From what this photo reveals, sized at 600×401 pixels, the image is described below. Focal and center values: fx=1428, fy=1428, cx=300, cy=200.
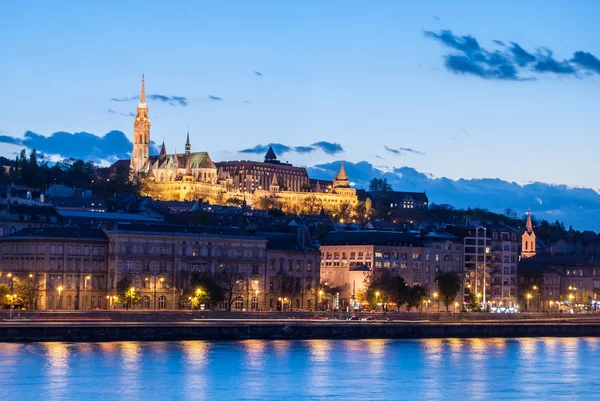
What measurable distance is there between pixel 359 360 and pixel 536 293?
223 feet

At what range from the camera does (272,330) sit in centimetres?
8594

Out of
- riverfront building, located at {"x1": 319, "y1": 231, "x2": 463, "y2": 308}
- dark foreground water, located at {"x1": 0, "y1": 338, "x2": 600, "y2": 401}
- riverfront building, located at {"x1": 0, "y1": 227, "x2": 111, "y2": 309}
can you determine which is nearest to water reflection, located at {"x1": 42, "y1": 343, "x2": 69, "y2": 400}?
dark foreground water, located at {"x1": 0, "y1": 338, "x2": 600, "y2": 401}

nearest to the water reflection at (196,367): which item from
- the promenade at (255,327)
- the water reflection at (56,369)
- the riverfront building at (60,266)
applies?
the promenade at (255,327)

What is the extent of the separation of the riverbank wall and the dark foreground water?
1.13 m

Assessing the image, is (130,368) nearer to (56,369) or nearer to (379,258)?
(56,369)

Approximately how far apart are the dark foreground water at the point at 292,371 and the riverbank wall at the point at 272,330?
3.70ft

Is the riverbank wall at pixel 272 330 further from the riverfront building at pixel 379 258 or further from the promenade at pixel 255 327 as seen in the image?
the riverfront building at pixel 379 258

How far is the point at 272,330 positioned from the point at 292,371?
19606mm

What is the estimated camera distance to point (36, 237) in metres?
103

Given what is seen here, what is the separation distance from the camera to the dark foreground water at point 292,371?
5828 centimetres

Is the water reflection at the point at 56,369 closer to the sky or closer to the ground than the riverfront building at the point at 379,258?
closer to the ground

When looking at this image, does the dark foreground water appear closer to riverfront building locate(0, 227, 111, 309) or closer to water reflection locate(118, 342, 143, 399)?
water reflection locate(118, 342, 143, 399)

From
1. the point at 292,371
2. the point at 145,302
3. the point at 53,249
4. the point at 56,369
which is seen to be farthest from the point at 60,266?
the point at 292,371

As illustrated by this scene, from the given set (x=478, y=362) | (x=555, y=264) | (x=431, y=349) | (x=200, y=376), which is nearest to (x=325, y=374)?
(x=200, y=376)
